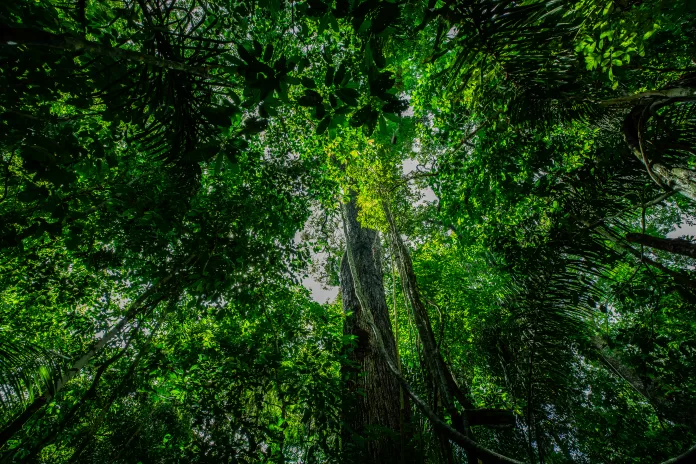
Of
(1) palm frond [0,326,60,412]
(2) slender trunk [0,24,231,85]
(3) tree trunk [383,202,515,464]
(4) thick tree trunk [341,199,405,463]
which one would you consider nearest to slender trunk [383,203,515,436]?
(3) tree trunk [383,202,515,464]

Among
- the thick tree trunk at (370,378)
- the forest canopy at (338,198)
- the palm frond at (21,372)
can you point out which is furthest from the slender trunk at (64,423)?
the thick tree trunk at (370,378)

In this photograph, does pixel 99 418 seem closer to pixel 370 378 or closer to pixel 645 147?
pixel 370 378

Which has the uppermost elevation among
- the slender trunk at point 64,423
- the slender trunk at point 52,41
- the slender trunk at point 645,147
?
the slender trunk at point 645,147

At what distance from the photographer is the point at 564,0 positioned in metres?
1.71

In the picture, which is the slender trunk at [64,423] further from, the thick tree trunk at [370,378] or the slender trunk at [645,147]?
the slender trunk at [645,147]

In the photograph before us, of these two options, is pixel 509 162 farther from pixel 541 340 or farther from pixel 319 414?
pixel 319 414

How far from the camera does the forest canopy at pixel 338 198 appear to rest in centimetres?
171

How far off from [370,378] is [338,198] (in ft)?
9.09

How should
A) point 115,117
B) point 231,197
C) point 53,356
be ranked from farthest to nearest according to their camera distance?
point 231,197, point 53,356, point 115,117

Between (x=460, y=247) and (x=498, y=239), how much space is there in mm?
1572

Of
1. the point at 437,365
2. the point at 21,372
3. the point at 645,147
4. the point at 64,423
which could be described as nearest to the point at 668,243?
the point at 645,147

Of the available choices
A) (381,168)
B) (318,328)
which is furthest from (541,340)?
(381,168)

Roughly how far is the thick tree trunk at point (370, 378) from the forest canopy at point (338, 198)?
34 mm

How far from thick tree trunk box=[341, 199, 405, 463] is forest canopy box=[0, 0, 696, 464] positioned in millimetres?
34
